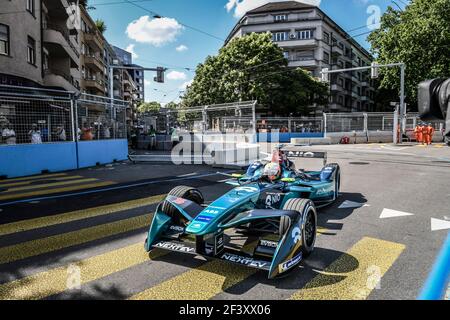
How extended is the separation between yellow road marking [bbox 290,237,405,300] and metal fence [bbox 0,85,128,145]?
32.9 ft

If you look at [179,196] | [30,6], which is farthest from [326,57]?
[179,196]

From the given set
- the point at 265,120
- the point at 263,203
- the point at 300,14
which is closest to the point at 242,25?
the point at 300,14

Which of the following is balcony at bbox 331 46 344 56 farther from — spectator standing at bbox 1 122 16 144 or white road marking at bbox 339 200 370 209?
white road marking at bbox 339 200 370 209

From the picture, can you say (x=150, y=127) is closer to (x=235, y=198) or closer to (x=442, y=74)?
(x=235, y=198)

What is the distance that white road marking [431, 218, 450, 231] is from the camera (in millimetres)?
5223

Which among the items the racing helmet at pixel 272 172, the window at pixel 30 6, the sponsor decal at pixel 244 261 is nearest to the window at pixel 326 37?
the window at pixel 30 6

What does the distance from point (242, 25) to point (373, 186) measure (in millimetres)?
50703

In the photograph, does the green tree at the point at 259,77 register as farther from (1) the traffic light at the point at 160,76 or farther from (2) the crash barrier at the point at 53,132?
(2) the crash barrier at the point at 53,132

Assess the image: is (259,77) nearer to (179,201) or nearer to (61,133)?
(61,133)

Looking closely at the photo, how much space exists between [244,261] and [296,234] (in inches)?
26.5

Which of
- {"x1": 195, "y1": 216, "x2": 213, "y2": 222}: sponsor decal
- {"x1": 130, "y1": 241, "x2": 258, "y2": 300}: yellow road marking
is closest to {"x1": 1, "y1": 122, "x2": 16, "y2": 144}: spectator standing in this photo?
{"x1": 195, "y1": 216, "x2": 213, "y2": 222}: sponsor decal

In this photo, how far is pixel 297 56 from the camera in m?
54.1

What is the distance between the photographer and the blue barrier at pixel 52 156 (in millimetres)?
10641

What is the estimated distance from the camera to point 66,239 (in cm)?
477
